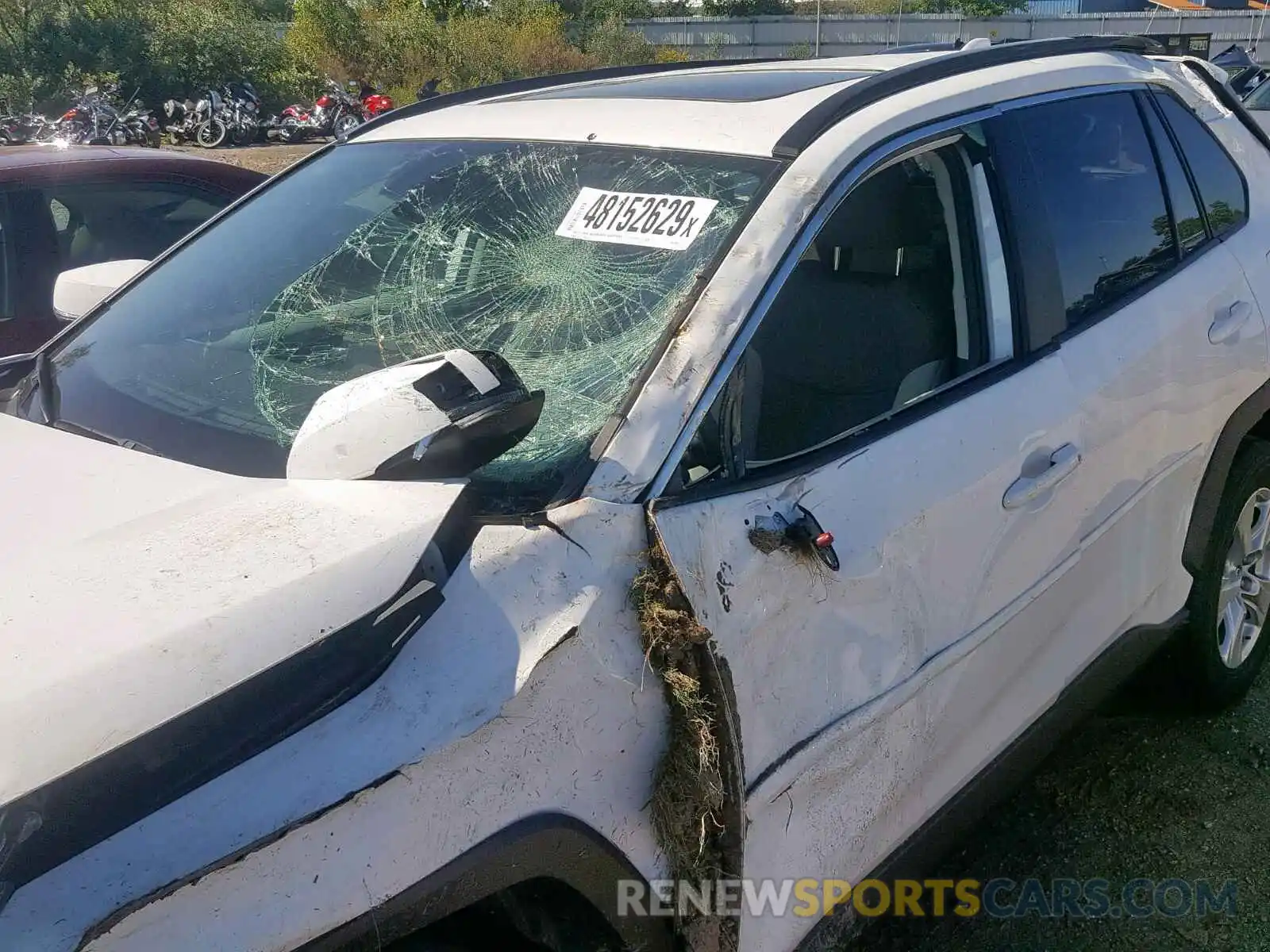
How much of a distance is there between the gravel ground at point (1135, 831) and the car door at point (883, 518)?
1.78 ft

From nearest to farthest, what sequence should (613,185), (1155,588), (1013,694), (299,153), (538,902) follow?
(538,902) < (613,185) < (1013,694) < (1155,588) < (299,153)

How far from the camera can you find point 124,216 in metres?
4.30

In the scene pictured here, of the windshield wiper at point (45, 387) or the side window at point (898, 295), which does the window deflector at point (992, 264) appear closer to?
Answer: the side window at point (898, 295)

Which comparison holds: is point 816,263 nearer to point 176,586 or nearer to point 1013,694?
point 1013,694

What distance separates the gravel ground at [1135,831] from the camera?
8.16ft

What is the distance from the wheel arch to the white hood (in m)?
2.16

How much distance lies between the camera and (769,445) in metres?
1.89

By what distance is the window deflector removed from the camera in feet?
7.55

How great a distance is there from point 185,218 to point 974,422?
137 inches

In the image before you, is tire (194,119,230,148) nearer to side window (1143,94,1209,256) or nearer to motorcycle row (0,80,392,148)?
motorcycle row (0,80,392,148)

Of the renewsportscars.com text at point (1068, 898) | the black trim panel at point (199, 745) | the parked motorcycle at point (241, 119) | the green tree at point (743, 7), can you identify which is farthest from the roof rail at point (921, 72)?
the green tree at point (743, 7)

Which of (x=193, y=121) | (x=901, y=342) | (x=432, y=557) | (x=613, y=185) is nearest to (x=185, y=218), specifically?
(x=613, y=185)

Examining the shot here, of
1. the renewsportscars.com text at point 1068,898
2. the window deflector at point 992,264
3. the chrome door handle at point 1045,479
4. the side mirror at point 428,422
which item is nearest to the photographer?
the side mirror at point 428,422

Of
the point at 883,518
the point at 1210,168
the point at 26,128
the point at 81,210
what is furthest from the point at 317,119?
the point at 883,518
